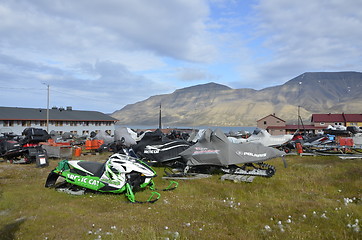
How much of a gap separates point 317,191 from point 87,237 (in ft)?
28.7

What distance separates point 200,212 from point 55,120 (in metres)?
63.9

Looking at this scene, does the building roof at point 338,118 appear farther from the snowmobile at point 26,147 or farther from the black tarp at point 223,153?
the snowmobile at point 26,147

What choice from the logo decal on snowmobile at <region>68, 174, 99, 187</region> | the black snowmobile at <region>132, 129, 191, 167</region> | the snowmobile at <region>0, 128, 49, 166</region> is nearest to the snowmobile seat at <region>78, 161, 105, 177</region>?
the logo decal on snowmobile at <region>68, 174, 99, 187</region>

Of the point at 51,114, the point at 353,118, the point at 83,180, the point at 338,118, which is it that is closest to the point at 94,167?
the point at 83,180


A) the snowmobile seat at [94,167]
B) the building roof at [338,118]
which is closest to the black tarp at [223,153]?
the snowmobile seat at [94,167]

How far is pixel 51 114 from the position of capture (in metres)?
66.9

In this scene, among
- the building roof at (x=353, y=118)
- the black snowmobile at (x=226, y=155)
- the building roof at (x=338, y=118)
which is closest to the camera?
the black snowmobile at (x=226, y=155)

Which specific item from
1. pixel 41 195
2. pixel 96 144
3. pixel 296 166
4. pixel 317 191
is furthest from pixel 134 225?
pixel 96 144

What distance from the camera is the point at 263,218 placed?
23.9 feet

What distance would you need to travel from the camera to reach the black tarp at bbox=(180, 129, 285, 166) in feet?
41.8

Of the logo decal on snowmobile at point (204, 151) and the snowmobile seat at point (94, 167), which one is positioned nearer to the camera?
the snowmobile seat at point (94, 167)

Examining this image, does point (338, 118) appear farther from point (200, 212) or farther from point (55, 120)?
point (200, 212)

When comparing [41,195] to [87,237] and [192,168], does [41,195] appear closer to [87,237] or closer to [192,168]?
[87,237]

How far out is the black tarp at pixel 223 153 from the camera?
12.7 m
